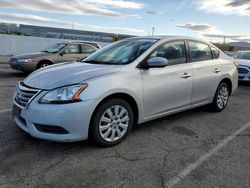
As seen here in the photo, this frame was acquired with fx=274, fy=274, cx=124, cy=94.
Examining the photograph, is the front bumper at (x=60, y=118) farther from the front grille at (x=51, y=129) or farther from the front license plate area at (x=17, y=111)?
the front license plate area at (x=17, y=111)

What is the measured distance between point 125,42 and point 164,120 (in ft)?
5.49

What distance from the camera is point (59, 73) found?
13.0 ft

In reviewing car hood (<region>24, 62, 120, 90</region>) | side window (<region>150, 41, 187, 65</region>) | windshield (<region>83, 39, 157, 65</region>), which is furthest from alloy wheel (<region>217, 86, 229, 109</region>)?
car hood (<region>24, 62, 120, 90</region>)

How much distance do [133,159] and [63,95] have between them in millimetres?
1241

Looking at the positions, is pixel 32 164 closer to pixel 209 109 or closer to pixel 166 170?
pixel 166 170

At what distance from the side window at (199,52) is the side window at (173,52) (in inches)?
9.1

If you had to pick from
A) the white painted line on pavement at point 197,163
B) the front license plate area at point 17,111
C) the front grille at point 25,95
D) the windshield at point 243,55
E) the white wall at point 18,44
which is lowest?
the white painted line on pavement at point 197,163

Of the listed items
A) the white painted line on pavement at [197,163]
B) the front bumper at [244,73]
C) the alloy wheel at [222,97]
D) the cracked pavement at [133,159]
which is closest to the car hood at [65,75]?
the cracked pavement at [133,159]

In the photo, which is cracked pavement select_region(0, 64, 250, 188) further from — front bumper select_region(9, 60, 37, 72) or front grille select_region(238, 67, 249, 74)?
front grille select_region(238, 67, 249, 74)

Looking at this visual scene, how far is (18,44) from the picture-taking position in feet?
70.7

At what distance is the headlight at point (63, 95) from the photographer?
3.51 m

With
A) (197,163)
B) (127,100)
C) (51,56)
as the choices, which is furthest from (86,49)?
(197,163)

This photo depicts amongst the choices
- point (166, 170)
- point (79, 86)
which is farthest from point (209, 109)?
point (79, 86)

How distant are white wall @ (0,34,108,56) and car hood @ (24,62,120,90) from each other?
61.2ft
